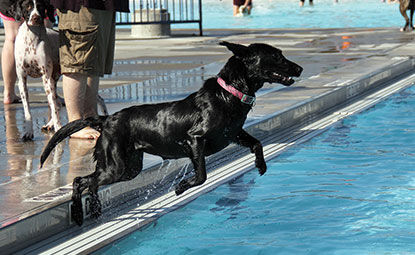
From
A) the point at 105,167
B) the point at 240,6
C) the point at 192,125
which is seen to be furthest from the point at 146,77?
the point at 240,6

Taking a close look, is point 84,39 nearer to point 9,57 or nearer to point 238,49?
point 238,49

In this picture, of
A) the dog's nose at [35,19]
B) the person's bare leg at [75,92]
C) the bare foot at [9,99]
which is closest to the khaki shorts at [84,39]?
the person's bare leg at [75,92]

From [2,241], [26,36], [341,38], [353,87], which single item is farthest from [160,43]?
[2,241]

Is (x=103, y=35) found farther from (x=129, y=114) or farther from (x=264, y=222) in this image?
(x=264, y=222)

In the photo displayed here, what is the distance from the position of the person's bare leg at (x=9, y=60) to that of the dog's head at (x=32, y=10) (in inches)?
63.2

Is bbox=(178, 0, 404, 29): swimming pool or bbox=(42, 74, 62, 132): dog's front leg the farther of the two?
bbox=(178, 0, 404, 29): swimming pool

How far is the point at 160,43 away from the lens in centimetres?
1722

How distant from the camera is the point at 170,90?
31.9ft

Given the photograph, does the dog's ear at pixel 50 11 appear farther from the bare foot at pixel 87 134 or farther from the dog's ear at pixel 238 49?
the dog's ear at pixel 238 49

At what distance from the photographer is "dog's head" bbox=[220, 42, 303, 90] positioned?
15.7ft

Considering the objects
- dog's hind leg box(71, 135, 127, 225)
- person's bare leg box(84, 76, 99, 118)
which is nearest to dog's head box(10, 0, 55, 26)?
person's bare leg box(84, 76, 99, 118)

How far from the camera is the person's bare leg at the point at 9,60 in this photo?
8359 mm

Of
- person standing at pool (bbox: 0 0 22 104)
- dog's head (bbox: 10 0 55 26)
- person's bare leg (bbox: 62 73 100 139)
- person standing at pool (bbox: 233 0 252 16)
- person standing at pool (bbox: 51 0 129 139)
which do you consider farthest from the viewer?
person standing at pool (bbox: 233 0 252 16)

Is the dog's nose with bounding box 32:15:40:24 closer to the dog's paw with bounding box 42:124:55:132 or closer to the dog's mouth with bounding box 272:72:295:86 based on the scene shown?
the dog's paw with bounding box 42:124:55:132
